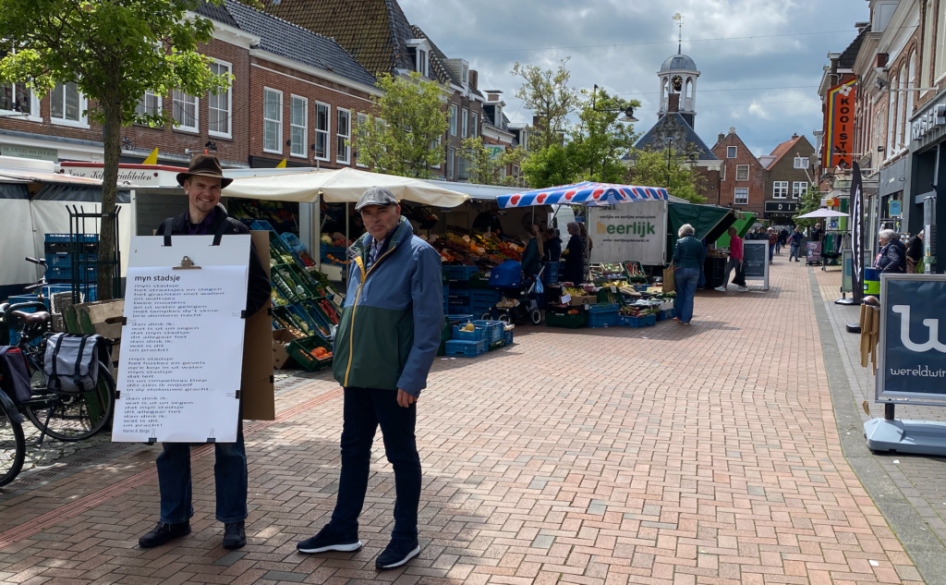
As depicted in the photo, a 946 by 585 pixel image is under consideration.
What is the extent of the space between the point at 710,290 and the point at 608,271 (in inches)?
231

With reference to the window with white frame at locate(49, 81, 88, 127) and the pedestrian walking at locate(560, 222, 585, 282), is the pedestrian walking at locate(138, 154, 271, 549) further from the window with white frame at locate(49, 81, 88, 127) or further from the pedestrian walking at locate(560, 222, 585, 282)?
the window with white frame at locate(49, 81, 88, 127)

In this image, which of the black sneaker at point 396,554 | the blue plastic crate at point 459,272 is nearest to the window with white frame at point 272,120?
the blue plastic crate at point 459,272

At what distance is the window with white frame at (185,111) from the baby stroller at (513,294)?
13335 mm

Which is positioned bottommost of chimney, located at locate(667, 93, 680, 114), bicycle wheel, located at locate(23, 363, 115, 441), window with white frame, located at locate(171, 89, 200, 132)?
bicycle wheel, located at locate(23, 363, 115, 441)

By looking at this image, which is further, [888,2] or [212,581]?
[888,2]

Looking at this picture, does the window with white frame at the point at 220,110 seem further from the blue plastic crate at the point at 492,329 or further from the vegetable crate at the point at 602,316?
the blue plastic crate at the point at 492,329

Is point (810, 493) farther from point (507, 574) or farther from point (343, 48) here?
point (343, 48)

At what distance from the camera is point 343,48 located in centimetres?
3362

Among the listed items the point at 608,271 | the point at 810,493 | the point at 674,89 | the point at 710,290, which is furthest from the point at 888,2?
the point at 674,89

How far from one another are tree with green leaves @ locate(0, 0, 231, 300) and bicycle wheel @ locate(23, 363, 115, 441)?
1.15 metres

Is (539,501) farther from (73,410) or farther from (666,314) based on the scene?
(666,314)

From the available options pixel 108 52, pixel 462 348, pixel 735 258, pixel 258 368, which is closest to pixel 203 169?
pixel 258 368

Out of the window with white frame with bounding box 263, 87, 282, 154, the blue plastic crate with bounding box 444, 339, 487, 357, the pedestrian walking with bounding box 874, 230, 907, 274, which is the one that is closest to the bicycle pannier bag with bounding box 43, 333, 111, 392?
the blue plastic crate with bounding box 444, 339, 487, 357

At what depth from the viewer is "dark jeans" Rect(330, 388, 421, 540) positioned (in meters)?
3.74
